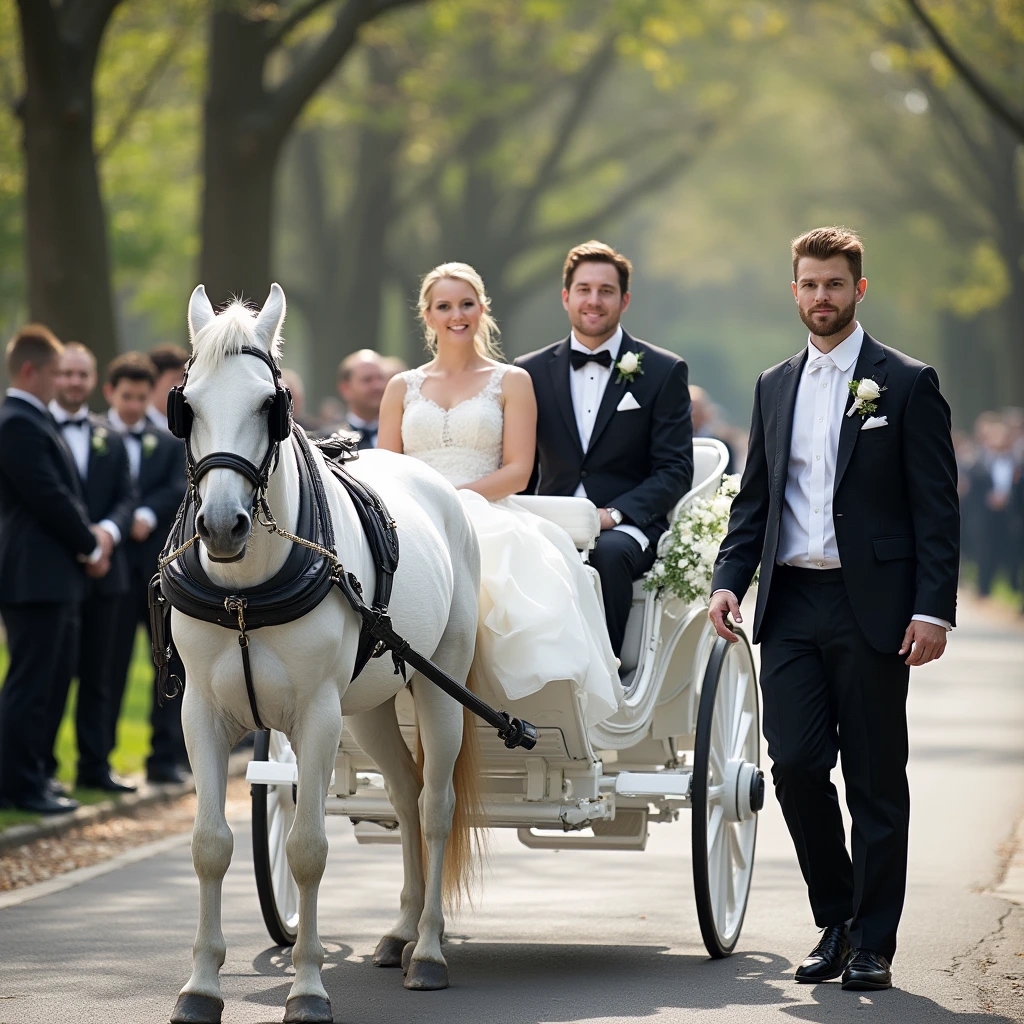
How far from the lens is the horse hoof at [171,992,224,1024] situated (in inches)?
233

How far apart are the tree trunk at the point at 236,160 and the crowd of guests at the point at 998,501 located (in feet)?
46.5

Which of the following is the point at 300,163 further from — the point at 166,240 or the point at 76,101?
the point at 76,101

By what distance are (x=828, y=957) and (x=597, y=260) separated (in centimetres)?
315

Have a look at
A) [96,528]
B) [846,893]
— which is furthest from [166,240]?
[846,893]

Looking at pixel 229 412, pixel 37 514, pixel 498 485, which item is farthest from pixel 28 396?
pixel 229 412

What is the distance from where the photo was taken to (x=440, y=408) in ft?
26.7

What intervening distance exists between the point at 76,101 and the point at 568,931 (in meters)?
9.41

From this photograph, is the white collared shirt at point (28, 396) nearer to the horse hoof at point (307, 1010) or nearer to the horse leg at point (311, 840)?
the horse leg at point (311, 840)

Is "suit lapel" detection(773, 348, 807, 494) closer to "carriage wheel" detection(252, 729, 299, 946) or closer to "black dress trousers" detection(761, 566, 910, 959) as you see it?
"black dress trousers" detection(761, 566, 910, 959)

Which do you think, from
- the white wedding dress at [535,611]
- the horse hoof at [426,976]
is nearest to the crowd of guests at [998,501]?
the white wedding dress at [535,611]

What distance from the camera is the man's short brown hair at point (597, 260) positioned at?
27.4 ft

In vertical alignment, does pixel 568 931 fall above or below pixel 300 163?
below

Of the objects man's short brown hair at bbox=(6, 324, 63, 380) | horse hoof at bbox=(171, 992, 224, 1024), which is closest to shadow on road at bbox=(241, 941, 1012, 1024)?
horse hoof at bbox=(171, 992, 224, 1024)

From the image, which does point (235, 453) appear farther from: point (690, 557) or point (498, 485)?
point (690, 557)
